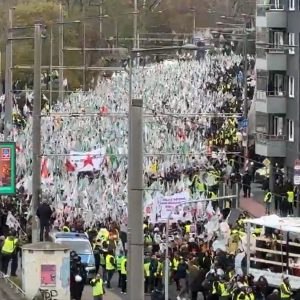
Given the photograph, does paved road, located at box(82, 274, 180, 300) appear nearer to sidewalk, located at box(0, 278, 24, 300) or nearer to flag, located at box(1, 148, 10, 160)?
sidewalk, located at box(0, 278, 24, 300)

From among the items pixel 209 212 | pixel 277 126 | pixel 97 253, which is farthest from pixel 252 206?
pixel 97 253

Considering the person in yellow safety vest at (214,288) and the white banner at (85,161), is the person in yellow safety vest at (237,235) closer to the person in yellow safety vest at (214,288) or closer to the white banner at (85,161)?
the person in yellow safety vest at (214,288)

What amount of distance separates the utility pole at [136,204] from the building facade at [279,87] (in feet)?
108

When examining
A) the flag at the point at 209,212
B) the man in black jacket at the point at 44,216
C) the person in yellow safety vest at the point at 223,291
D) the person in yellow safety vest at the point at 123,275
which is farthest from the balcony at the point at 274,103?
the person in yellow safety vest at the point at 223,291

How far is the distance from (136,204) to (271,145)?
34.4m

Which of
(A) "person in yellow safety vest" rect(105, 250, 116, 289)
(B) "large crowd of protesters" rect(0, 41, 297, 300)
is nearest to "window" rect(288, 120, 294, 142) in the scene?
(B) "large crowd of protesters" rect(0, 41, 297, 300)

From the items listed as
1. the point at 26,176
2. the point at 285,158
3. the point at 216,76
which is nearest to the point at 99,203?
the point at 26,176

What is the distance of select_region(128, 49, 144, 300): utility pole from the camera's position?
2336 cm

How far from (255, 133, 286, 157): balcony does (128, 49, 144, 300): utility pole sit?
33.8 metres

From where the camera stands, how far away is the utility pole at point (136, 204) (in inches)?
920

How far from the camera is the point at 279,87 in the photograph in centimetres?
5878

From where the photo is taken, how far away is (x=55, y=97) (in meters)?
90.0

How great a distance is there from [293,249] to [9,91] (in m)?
22.6

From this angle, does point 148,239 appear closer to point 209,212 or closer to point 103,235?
point 103,235
